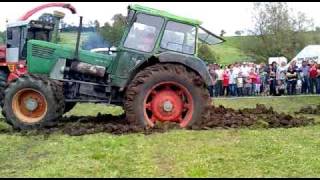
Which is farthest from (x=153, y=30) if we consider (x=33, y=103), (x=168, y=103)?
(x=33, y=103)

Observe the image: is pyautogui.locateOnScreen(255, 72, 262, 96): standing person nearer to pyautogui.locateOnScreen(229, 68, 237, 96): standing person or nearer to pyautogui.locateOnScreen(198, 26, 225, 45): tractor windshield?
pyautogui.locateOnScreen(229, 68, 237, 96): standing person

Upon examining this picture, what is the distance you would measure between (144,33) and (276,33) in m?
41.8

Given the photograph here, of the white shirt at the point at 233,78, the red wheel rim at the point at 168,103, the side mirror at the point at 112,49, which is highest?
the side mirror at the point at 112,49

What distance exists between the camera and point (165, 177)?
6.37m

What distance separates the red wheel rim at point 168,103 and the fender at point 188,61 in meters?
0.42

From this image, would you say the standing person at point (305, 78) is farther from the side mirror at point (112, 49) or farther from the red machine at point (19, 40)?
the side mirror at point (112, 49)

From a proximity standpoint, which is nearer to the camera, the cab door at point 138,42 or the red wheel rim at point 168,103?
the red wheel rim at point 168,103

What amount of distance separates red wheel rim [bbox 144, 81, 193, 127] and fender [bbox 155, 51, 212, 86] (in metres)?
0.42

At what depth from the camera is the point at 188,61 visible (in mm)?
10844

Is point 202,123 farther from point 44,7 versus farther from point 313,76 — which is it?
point 313,76

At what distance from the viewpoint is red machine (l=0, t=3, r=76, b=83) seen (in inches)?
555

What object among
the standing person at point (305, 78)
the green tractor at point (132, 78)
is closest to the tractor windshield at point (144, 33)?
the green tractor at point (132, 78)

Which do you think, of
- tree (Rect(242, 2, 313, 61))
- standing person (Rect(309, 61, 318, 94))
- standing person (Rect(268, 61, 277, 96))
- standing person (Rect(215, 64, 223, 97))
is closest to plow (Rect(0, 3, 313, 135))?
standing person (Rect(309, 61, 318, 94))

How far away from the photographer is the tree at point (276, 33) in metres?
50.9
